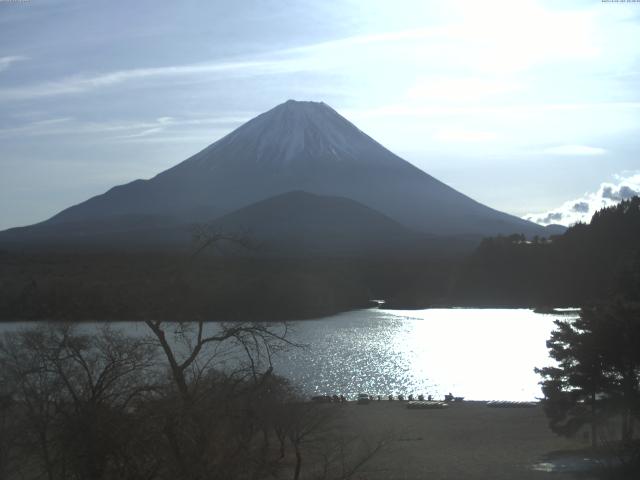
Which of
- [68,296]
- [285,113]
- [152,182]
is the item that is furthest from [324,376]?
[285,113]

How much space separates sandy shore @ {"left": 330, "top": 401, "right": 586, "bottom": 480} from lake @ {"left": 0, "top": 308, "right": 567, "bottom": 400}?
1888mm

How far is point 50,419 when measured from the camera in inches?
156

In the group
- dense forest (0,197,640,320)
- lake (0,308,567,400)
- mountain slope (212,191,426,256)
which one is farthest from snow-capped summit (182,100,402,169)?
lake (0,308,567,400)

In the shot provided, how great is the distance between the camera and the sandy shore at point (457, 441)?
1030 cm

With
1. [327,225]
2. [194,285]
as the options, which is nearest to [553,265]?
[327,225]

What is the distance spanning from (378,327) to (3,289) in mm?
18744

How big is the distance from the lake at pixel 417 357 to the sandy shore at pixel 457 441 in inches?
74.3

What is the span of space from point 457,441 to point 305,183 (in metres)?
71.6

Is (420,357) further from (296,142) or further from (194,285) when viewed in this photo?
(296,142)

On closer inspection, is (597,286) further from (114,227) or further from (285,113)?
(285,113)

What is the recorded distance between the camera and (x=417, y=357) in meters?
26.3

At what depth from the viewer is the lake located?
2017cm

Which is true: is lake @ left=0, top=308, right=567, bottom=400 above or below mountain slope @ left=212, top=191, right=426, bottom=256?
below

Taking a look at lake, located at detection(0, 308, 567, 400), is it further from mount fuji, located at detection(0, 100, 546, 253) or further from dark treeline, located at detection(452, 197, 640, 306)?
mount fuji, located at detection(0, 100, 546, 253)
